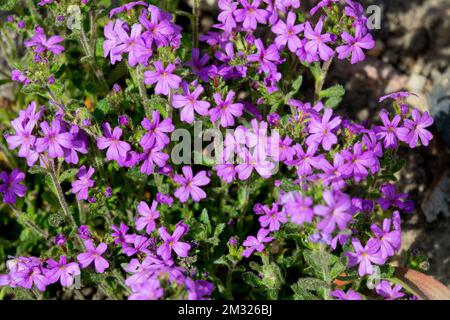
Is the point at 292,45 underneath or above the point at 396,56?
above

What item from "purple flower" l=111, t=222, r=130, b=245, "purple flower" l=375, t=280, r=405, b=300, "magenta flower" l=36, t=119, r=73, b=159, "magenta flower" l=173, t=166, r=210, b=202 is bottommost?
"purple flower" l=375, t=280, r=405, b=300

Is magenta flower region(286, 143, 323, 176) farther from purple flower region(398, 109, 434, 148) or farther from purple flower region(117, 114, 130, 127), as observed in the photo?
purple flower region(117, 114, 130, 127)

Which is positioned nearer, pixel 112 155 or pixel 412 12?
pixel 112 155

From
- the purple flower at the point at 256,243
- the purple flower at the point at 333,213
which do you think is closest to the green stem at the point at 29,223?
the purple flower at the point at 256,243

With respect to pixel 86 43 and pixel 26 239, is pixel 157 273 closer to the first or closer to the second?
pixel 86 43

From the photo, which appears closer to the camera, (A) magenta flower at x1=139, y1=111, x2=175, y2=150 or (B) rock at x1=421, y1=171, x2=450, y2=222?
(A) magenta flower at x1=139, y1=111, x2=175, y2=150

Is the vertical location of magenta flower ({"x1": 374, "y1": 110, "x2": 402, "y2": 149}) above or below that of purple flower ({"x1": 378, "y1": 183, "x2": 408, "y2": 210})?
above

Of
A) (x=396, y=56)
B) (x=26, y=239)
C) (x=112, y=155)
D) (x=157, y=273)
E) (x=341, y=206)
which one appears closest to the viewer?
(x=341, y=206)

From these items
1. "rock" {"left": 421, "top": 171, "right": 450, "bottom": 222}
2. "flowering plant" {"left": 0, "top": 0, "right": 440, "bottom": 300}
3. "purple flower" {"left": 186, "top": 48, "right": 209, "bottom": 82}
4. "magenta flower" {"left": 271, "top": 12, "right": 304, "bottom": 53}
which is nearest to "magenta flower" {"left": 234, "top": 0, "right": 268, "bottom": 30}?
"flowering plant" {"left": 0, "top": 0, "right": 440, "bottom": 300}
